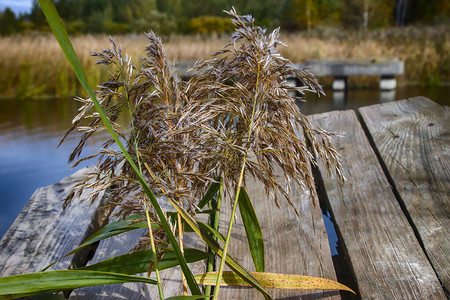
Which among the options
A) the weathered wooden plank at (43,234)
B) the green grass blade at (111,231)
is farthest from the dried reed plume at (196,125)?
the weathered wooden plank at (43,234)

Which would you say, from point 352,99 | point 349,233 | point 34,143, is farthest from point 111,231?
point 352,99

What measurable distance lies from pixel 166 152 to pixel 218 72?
0.96 feet

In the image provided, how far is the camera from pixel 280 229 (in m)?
1.32

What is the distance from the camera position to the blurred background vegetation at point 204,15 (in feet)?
45.3

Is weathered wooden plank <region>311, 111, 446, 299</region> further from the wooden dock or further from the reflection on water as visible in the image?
the reflection on water

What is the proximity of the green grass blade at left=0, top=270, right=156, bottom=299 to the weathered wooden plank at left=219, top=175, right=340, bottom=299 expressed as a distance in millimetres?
416

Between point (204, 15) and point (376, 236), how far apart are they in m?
16.2

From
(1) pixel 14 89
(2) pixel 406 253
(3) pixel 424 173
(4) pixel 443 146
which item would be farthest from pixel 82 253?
(1) pixel 14 89

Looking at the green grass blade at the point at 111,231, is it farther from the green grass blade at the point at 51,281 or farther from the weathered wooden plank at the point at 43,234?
the weathered wooden plank at the point at 43,234

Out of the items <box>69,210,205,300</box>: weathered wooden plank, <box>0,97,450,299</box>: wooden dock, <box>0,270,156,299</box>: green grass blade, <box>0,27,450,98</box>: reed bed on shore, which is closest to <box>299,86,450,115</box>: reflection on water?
<box>0,27,450,98</box>: reed bed on shore

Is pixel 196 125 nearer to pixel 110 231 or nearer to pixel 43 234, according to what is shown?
pixel 110 231

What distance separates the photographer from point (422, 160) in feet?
5.74

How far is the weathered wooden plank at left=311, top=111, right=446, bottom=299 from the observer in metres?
1.05

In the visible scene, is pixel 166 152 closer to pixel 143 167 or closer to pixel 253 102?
pixel 143 167
